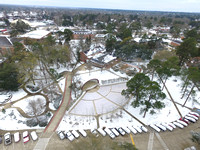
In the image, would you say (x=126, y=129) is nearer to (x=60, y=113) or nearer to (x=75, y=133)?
(x=75, y=133)

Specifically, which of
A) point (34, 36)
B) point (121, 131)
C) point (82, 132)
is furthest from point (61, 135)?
point (34, 36)

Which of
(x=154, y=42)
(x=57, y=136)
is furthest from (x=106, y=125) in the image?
(x=154, y=42)

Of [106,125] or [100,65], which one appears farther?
[100,65]

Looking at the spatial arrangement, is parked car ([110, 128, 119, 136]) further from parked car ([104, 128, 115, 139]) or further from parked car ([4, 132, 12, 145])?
parked car ([4, 132, 12, 145])

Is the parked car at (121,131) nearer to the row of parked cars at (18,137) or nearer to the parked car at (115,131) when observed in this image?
the parked car at (115,131)

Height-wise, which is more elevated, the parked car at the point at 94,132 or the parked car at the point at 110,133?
the parked car at the point at 110,133

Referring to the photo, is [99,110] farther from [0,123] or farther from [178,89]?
[178,89]

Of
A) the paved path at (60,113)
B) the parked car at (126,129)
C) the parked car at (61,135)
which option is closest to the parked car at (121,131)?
the parked car at (126,129)
